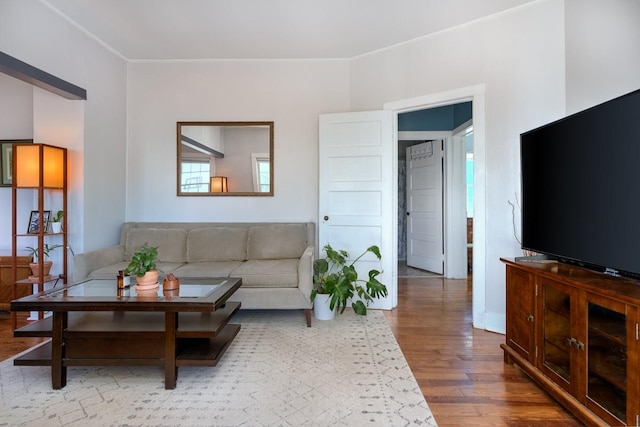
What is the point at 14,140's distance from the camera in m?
3.55

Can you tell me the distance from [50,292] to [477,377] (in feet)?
9.09

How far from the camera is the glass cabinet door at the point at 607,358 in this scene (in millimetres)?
1383

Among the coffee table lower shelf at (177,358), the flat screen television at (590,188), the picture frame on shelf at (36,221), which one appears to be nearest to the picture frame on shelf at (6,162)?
the picture frame on shelf at (36,221)

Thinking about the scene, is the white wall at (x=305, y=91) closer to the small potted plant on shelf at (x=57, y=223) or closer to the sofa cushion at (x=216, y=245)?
the small potted plant on shelf at (x=57, y=223)

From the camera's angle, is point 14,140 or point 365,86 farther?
point 365,86

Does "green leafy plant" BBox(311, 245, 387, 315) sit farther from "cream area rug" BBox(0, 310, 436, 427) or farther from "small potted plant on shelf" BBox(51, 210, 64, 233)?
"small potted plant on shelf" BBox(51, 210, 64, 233)

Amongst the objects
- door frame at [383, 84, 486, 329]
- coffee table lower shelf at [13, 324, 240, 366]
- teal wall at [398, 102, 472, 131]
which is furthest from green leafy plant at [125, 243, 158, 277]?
teal wall at [398, 102, 472, 131]

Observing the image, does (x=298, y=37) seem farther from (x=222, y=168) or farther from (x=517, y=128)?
(x=517, y=128)

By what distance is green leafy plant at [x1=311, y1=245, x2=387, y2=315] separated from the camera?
3035 mm

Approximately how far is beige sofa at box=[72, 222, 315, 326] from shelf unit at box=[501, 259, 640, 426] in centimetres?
171

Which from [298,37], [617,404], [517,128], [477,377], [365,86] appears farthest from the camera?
[365,86]

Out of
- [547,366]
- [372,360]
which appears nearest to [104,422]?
[372,360]

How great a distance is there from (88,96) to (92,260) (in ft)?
5.39

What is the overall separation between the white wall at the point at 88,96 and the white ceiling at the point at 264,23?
0.61ft
